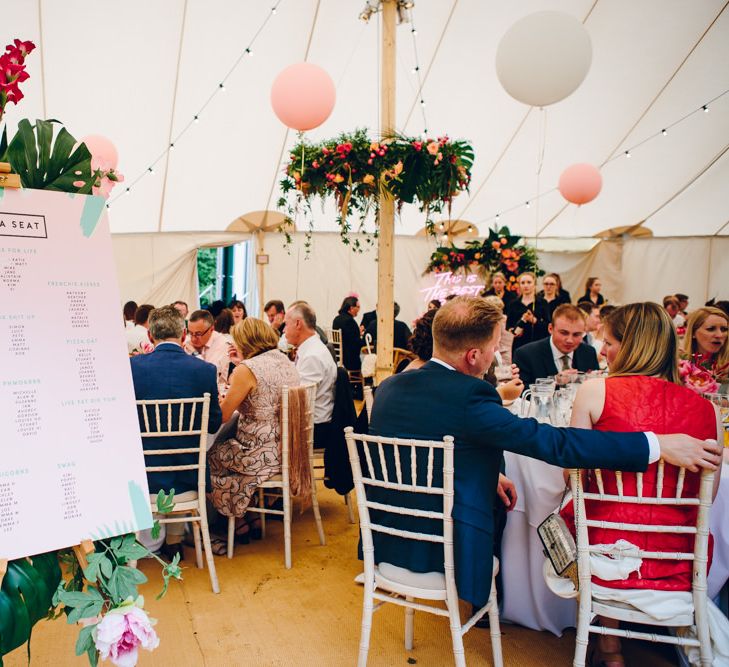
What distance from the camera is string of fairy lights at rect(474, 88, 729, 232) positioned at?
862 cm

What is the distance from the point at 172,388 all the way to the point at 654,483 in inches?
84.5

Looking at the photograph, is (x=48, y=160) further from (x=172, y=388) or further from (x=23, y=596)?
(x=172, y=388)

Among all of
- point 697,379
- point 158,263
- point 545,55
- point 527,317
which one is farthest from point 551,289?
point 158,263

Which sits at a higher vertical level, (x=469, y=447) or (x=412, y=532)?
(x=469, y=447)

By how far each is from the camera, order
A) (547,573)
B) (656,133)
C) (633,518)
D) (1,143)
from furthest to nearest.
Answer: (656,133) → (547,573) → (633,518) → (1,143)

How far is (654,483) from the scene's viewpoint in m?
1.88

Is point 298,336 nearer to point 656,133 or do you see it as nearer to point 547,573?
point 547,573

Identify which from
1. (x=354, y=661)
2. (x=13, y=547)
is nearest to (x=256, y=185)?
(x=354, y=661)

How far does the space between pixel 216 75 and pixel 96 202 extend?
691 centimetres

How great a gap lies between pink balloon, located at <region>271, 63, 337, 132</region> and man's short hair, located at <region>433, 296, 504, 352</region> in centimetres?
353

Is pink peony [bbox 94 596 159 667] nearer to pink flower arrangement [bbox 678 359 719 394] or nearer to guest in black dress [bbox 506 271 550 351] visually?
pink flower arrangement [bbox 678 359 719 394]

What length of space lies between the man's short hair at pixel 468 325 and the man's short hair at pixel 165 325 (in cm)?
161

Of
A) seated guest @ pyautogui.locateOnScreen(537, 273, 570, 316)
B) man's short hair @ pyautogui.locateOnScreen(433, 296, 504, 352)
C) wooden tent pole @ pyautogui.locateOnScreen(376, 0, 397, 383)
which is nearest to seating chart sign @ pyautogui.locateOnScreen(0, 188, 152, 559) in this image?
man's short hair @ pyautogui.locateOnScreen(433, 296, 504, 352)

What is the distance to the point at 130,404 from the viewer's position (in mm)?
1530
